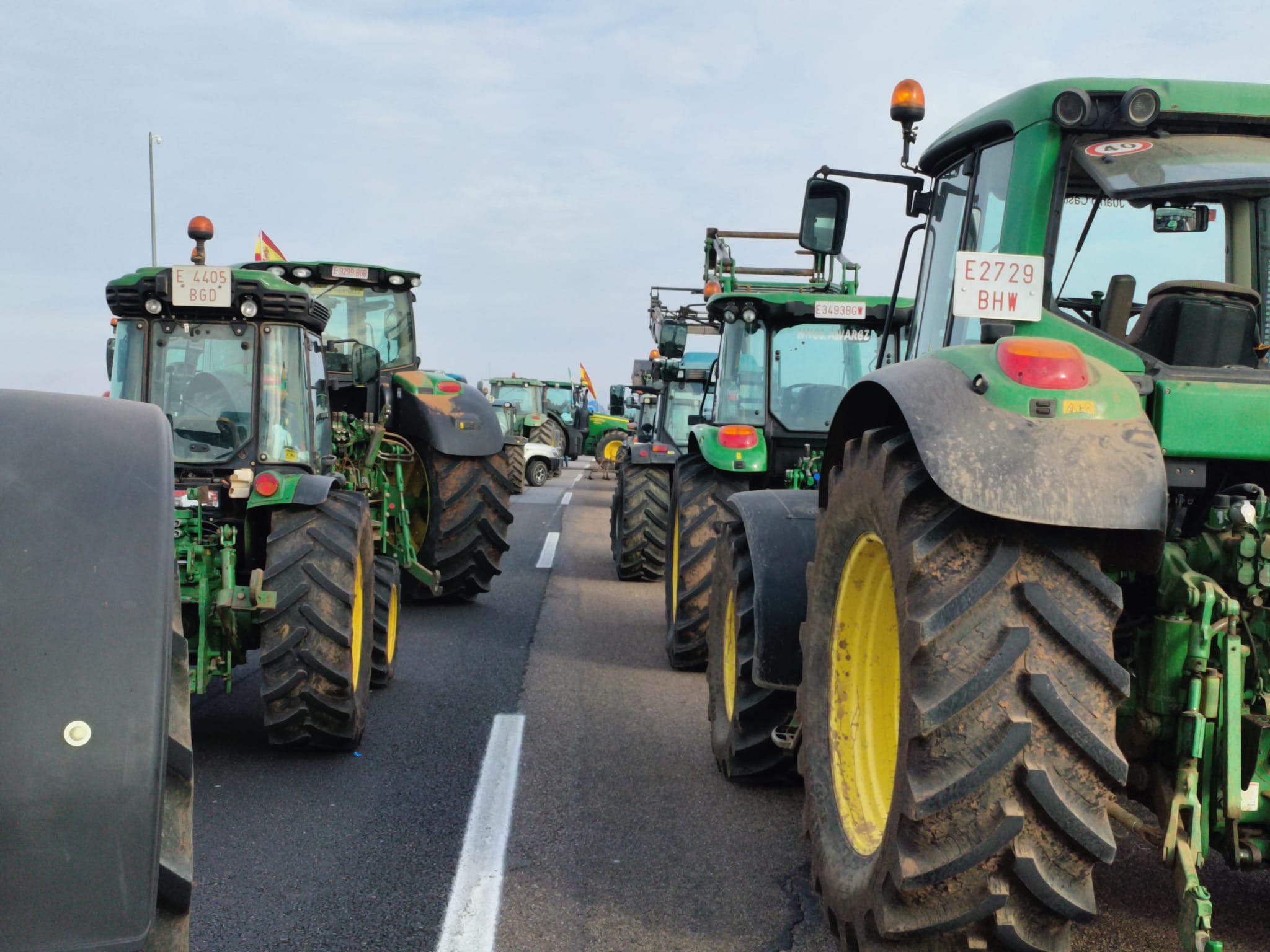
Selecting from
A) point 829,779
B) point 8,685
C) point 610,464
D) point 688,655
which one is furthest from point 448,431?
point 610,464

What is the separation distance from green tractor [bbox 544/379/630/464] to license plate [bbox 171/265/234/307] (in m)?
26.3

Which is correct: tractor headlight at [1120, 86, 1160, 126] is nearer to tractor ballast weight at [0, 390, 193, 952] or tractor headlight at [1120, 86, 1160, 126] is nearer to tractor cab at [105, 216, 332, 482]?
tractor ballast weight at [0, 390, 193, 952]

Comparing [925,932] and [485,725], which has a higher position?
[925,932]

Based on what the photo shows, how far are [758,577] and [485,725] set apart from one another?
2087 mm

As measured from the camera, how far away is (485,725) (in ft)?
20.1

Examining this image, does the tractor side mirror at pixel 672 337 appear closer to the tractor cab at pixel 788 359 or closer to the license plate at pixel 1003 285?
the tractor cab at pixel 788 359

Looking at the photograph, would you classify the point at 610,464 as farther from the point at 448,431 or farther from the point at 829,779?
the point at 829,779

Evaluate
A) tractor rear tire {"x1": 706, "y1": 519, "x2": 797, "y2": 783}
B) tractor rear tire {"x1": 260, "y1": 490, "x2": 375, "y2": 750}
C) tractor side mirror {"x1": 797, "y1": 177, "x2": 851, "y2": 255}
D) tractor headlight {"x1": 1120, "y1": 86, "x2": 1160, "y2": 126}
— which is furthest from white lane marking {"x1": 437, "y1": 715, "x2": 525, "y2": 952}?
tractor headlight {"x1": 1120, "y1": 86, "x2": 1160, "y2": 126}

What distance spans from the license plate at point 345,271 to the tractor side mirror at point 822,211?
6.37m

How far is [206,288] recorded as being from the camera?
6086 mm

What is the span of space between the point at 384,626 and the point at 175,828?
475 centimetres

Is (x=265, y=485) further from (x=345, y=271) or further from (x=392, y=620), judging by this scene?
(x=345, y=271)

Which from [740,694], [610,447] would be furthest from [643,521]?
[610,447]

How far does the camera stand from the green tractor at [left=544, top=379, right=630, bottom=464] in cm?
3397
